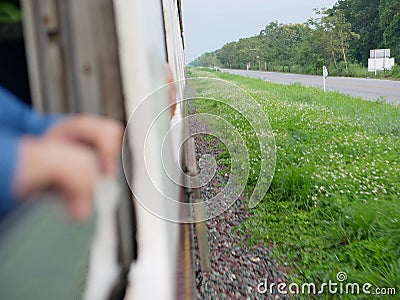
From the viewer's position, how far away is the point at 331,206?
12.8ft

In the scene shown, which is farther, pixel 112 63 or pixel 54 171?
pixel 112 63

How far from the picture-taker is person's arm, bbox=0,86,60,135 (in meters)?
0.42

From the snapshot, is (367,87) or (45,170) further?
(367,87)

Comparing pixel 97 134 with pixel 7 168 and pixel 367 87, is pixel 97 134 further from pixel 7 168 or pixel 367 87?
pixel 367 87

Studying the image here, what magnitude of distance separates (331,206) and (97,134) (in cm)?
370

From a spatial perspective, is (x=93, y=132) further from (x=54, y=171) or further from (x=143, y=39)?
(x=143, y=39)

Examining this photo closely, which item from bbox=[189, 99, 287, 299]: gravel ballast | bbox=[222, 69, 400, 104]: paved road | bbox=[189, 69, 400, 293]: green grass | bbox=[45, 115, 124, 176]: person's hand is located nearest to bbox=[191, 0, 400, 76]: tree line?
bbox=[222, 69, 400, 104]: paved road

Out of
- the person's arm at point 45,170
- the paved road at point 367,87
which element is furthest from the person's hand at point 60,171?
the paved road at point 367,87

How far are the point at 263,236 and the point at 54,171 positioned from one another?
130 inches

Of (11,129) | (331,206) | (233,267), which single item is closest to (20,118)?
(11,129)

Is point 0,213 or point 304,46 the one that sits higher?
point 304,46

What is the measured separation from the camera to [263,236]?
140 inches

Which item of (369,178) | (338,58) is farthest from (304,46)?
(369,178)

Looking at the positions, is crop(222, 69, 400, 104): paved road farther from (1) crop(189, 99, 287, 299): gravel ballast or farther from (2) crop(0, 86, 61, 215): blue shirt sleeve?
(2) crop(0, 86, 61, 215): blue shirt sleeve
